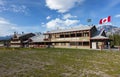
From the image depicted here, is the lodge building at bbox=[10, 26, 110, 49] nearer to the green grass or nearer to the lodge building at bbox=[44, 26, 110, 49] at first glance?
the lodge building at bbox=[44, 26, 110, 49]

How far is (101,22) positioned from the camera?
198ft

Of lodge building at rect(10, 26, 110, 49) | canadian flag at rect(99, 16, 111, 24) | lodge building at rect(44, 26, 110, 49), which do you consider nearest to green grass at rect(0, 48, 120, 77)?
lodge building at rect(10, 26, 110, 49)

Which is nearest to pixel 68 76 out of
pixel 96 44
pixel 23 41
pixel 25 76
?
pixel 25 76

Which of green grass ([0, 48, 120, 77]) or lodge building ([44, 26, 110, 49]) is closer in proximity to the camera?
green grass ([0, 48, 120, 77])

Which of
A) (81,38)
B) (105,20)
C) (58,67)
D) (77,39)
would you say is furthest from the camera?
(105,20)

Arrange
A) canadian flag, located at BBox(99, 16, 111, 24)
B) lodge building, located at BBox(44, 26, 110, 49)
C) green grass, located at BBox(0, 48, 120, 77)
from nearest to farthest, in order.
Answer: green grass, located at BBox(0, 48, 120, 77), lodge building, located at BBox(44, 26, 110, 49), canadian flag, located at BBox(99, 16, 111, 24)

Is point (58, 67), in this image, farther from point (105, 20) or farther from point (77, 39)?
point (105, 20)

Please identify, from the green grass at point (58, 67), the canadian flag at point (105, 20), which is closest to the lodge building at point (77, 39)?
the canadian flag at point (105, 20)

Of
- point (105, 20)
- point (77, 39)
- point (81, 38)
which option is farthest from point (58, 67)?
point (105, 20)

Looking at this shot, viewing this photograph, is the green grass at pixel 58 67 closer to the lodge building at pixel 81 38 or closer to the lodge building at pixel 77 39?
the lodge building at pixel 77 39

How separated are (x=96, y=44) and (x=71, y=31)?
12365mm

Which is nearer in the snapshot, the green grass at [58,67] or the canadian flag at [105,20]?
the green grass at [58,67]

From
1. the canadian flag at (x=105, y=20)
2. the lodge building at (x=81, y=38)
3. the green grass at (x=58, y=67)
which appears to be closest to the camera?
the green grass at (x=58, y=67)

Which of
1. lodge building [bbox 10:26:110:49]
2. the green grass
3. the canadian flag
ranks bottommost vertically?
the green grass
